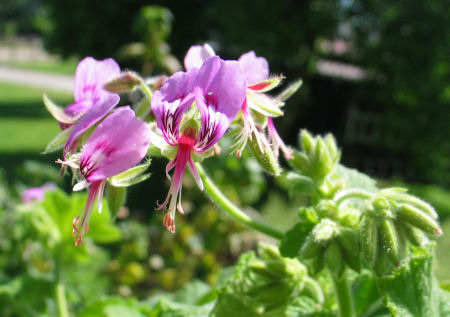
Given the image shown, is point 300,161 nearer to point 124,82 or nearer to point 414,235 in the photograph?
point 414,235

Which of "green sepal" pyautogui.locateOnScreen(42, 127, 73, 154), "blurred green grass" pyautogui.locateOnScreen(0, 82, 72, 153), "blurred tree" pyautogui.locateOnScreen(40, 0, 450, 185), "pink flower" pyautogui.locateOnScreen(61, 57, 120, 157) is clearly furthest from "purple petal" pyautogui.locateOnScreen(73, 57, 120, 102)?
"blurred green grass" pyautogui.locateOnScreen(0, 82, 72, 153)

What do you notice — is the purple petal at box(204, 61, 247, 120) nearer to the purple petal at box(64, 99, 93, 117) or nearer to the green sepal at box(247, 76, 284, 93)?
the green sepal at box(247, 76, 284, 93)

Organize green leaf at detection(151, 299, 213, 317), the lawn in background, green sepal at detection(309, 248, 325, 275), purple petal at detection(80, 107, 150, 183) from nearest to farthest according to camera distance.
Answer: purple petal at detection(80, 107, 150, 183) < green sepal at detection(309, 248, 325, 275) < green leaf at detection(151, 299, 213, 317) < the lawn in background

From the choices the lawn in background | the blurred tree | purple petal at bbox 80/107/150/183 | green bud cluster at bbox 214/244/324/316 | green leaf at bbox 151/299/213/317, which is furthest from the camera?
the lawn in background

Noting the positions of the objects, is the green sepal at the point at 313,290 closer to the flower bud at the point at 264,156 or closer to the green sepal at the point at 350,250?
the green sepal at the point at 350,250

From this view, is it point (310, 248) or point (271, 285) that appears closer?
point (310, 248)

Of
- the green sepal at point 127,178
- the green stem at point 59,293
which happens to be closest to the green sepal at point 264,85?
the green sepal at point 127,178

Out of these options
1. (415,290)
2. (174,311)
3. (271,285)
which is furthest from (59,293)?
(415,290)
